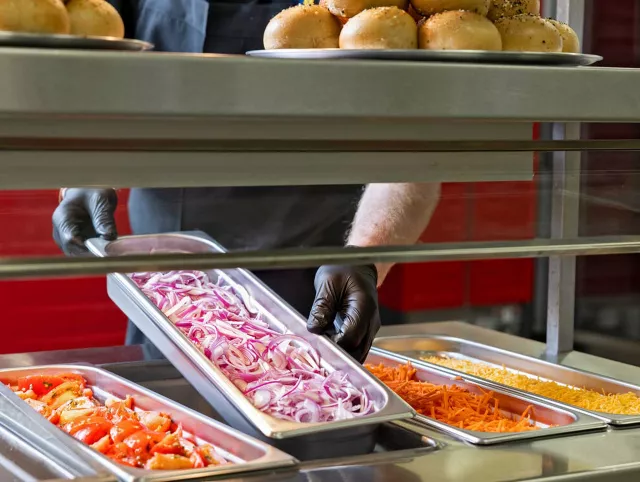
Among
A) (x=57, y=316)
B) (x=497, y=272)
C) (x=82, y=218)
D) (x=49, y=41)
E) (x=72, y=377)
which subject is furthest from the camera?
(x=497, y=272)

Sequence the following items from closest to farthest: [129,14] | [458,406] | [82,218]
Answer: [82,218] < [458,406] < [129,14]

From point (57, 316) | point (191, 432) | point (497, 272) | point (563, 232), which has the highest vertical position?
point (563, 232)

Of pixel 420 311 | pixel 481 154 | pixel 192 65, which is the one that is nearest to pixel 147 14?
pixel 481 154

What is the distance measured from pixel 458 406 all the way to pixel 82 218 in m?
0.74

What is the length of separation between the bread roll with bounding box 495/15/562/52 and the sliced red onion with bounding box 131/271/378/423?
1.74 ft

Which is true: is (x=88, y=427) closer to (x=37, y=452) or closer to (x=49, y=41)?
(x=37, y=452)

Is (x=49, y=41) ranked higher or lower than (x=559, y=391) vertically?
higher

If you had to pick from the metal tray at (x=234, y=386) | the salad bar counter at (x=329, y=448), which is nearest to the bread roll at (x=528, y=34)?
the metal tray at (x=234, y=386)

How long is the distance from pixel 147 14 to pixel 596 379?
1492mm

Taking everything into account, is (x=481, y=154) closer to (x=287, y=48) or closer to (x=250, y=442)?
(x=287, y=48)

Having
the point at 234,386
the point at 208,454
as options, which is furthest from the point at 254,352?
the point at 208,454

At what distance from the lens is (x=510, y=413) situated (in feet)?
4.83

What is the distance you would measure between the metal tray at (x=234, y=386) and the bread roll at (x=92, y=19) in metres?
0.20

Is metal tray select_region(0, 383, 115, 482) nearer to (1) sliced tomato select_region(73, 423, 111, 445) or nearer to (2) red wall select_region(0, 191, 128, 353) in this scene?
(1) sliced tomato select_region(73, 423, 111, 445)
